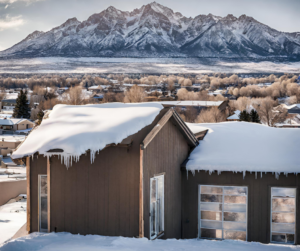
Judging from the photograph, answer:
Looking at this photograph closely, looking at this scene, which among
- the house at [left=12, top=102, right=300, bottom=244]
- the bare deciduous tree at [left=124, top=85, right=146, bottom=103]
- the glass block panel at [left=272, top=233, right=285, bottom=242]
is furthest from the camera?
the bare deciduous tree at [left=124, top=85, right=146, bottom=103]

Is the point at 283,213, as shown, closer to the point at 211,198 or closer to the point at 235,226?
the point at 235,226

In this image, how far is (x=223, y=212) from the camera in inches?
392

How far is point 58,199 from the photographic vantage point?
7828 mm

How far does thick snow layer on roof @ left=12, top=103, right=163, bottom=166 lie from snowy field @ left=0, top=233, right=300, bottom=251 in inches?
64.1

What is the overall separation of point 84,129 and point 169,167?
8.66 feet

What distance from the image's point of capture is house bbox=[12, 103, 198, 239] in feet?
24.6

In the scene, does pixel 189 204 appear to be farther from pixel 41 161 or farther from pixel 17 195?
pixel 17 195

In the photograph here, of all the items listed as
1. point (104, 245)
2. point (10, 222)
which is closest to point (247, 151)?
point (104, 245)

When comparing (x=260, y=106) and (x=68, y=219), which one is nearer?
(x=68, y=219)

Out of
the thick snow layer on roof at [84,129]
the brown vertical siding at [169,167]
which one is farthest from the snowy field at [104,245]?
the thick snow layer on roof at [84,129]

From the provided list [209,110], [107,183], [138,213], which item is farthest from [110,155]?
[209,110]

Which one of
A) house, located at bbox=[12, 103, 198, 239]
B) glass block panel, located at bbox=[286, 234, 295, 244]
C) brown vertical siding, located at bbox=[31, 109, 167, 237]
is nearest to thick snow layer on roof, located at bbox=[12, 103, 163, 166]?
house, located at bbox=[12, 103, 198, 239]

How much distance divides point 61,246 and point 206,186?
4746 mm

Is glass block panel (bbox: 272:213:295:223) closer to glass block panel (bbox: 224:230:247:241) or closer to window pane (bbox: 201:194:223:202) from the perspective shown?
glass block panel (bbox: 224:230:247:241)
